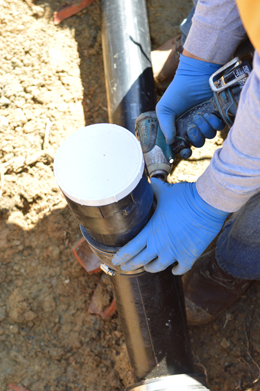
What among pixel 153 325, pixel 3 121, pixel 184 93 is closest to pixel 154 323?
pixel 153 325

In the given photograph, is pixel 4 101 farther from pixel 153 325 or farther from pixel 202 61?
pixel 153 325

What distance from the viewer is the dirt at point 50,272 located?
167cm

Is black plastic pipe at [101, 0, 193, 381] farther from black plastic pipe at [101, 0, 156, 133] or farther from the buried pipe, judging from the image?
black plastic pipe at [101, 0, 156, 133]

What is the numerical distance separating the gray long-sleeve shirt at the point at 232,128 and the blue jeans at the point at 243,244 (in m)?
0.22

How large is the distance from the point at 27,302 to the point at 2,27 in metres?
1.91

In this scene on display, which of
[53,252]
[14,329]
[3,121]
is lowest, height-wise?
[14,329]

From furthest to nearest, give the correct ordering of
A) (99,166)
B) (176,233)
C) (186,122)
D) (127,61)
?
(127,61)
(186,122)
(176,233)
(99,166)

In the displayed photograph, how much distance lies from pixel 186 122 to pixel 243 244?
2.06 feet

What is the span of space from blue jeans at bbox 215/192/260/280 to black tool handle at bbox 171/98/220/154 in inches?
16.0

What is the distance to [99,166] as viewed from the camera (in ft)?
3.08

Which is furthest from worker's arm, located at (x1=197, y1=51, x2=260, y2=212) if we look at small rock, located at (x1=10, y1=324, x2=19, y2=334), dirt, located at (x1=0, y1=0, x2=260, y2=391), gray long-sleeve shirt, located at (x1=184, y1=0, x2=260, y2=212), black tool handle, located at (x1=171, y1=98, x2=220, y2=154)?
small rock, located at (x1=10, y1=324, x2=19, y2=334)

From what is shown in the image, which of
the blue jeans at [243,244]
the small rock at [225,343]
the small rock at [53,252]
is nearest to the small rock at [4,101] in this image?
the small rock at [53,252]

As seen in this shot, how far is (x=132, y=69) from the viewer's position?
191cm

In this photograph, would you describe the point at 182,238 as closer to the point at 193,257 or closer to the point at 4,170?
the point at 193,257
